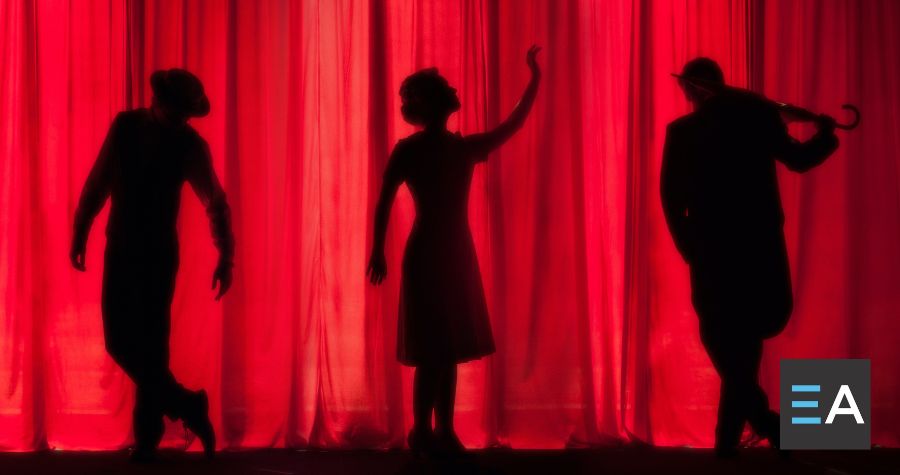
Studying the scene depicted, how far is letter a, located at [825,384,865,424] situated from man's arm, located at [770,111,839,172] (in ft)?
2.91

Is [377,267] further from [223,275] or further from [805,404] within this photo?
[805,404]

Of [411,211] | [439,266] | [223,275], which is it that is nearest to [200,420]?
[223,275]

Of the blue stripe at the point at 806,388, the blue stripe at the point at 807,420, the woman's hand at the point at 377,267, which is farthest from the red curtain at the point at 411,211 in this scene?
the woman's hand at the point at 377,267

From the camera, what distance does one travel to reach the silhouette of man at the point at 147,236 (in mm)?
2523

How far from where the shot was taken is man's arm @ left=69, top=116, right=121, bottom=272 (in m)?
2.56

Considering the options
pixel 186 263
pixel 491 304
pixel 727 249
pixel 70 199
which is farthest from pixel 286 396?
pixel 727 249

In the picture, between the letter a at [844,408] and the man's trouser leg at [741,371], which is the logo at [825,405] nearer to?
the letter a at [844,408]

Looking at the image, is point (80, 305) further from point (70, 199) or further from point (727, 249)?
point (727, 249)

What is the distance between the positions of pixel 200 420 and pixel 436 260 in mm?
1005

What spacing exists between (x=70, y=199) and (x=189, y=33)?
0.85 metres

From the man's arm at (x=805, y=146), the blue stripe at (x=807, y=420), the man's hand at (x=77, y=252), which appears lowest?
the blue stripe at (x=807, y=420)

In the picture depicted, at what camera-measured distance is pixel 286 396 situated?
3.00 meters

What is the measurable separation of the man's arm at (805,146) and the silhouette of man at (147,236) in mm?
2023

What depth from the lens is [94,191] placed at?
2.57 m
